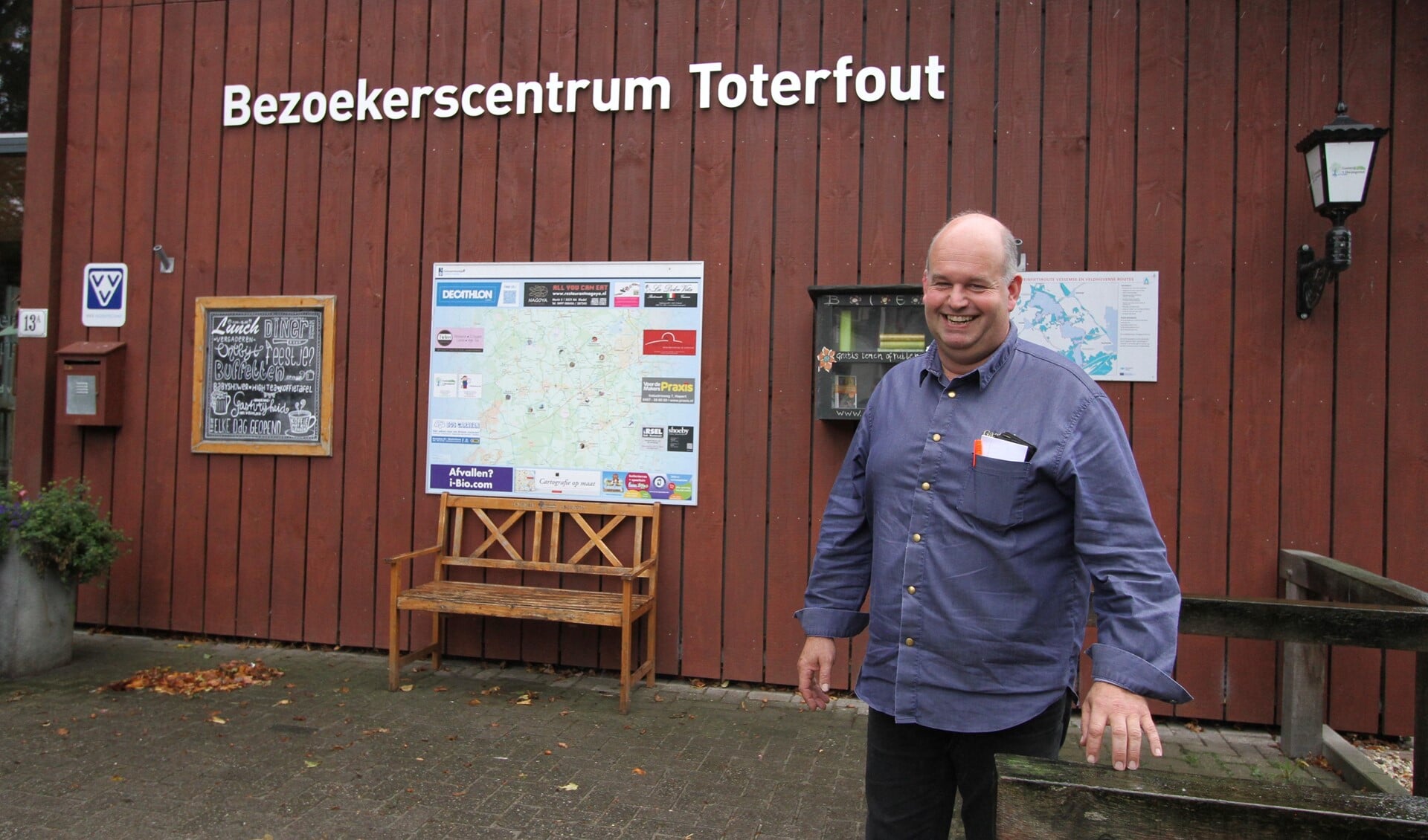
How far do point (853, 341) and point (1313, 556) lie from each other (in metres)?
2.40

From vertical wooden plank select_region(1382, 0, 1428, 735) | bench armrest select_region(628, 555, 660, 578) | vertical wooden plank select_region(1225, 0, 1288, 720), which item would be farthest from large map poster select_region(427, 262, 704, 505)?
vertical wooden plank select_region(1382, 0, 1428, 735)

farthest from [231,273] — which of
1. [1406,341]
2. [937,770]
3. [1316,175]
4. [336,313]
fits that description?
[1406,341]

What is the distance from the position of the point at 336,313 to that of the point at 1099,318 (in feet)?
14.4

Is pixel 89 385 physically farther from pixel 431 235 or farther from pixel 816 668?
pixel 816 668

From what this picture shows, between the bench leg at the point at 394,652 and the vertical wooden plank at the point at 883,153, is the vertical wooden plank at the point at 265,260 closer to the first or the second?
the bench leg at the point at 394,652

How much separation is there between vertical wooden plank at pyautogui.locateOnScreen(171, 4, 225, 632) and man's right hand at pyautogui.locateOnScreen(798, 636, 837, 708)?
500cm

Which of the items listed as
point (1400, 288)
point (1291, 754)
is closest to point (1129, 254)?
point (1400, 288)

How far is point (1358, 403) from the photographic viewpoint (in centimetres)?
477

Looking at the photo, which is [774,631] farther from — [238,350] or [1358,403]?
[238,350]

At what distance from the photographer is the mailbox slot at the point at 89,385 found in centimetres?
596

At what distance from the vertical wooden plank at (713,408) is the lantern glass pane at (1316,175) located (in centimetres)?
287

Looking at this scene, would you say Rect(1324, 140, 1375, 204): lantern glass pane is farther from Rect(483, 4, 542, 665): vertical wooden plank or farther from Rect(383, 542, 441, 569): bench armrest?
Rect(383, 542, 441, 569): bench armrest

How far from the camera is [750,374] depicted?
5348 mm

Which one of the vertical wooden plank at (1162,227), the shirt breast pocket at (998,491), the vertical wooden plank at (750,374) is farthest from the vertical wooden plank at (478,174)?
the shirt breast pocket at (998,491)
